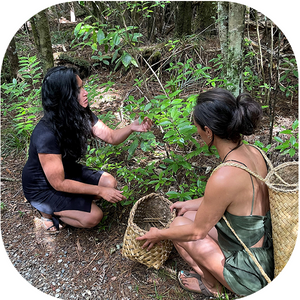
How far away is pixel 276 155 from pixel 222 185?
1.86m

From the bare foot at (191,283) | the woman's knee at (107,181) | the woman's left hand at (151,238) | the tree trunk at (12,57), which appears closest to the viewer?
the woman's left hand at (151,238)

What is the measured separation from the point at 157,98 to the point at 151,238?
3.61 feet

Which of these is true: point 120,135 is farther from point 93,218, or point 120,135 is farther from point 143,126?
point 93,218

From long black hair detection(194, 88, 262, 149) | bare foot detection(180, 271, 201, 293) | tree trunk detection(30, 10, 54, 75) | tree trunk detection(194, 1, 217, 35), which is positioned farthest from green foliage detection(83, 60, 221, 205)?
tree trunk detection(194, 1, 217, 35)

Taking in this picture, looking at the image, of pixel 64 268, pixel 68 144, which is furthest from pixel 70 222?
pixel 68 144

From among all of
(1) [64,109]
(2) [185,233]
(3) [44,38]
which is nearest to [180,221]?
(2) [185,233]

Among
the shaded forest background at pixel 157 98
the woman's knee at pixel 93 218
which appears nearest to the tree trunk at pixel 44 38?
the shaded forest background at pixel 157 98

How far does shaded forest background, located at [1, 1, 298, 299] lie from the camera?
216cm

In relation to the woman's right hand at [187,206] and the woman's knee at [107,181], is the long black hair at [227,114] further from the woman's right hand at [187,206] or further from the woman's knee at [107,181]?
the woman's knee at [107,181]

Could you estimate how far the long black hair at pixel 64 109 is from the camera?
82.9 inches

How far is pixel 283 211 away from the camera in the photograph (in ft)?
4.82

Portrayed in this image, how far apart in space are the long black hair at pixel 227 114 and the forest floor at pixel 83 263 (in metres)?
0.91

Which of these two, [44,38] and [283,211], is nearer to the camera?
[283,211]

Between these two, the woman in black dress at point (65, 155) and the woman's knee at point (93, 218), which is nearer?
the woman in black dress at point (65, 155)
